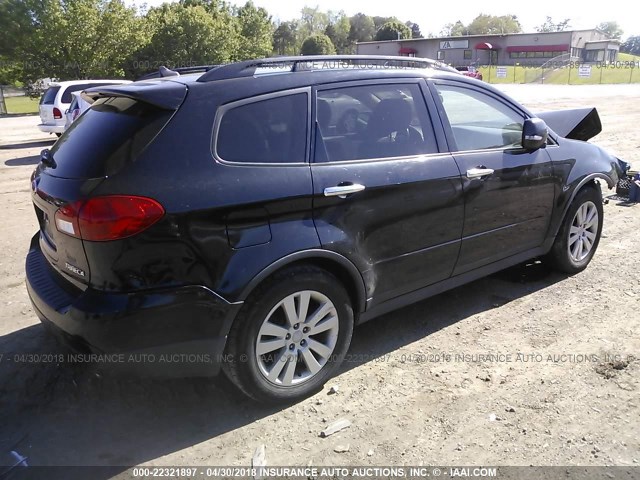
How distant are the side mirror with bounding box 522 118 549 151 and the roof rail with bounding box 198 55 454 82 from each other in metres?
0.76

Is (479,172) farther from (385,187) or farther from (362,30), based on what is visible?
(362,30)

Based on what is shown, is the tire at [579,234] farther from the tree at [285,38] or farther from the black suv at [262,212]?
the tree at [285,38]

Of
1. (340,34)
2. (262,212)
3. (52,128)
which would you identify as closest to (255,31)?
(52,128)

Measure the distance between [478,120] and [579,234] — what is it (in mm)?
1502

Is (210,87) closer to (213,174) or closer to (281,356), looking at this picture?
(213,174)

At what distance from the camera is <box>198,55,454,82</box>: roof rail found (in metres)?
3.07

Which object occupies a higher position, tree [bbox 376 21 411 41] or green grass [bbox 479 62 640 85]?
tree [bbox 376 21 411 41]

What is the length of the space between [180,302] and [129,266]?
301 mm

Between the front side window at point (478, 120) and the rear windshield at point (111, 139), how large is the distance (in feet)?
6.83

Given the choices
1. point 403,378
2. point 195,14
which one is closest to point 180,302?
point 403,378

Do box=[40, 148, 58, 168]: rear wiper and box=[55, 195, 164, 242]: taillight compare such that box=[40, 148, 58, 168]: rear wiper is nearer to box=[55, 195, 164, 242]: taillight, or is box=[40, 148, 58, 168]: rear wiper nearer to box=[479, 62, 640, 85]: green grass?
box=[55, 195, 164, 242]: taillight

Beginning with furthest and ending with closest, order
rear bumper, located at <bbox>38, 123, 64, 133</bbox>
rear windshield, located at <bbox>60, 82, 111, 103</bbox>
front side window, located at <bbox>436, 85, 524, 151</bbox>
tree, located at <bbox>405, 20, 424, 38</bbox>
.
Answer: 1. tree, located at <bbox>405, 20, 424, 38</bbox>
2. rear windshield, located at <bbox>60, 82, 111, 103</bbox>
3. rear bumper, located at <bbox>38, 123, 64, 133</bbox>
4. front side window, located at <bbox>436, 85, 524, 151</bbox>

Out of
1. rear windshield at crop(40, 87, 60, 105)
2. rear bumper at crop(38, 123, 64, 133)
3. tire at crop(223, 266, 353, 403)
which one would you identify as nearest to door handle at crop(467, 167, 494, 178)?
tire at crop(223, 266, 353, 403)

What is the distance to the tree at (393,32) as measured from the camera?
10499 centimetres
